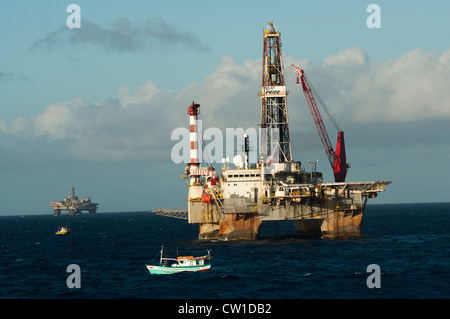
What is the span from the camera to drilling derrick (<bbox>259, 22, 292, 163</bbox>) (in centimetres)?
11088

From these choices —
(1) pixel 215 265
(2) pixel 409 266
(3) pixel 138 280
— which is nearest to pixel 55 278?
(3) pixel 138 280

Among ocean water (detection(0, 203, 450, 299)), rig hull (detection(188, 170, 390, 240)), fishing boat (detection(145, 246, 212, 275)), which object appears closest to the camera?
ocean water (detection(0, 203, 450, 299))

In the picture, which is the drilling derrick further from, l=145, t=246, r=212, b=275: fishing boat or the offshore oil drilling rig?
l=145, t=246, r=212, b=275: fishing boat

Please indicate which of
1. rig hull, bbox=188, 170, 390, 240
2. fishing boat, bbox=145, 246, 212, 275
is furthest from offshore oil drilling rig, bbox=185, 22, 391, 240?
fishing boat, bbox=145, 246, 212, 275

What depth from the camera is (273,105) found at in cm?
11188

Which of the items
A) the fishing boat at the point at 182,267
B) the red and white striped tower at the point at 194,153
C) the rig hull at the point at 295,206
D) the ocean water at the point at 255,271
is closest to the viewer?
the ocean water at the point at 255,271

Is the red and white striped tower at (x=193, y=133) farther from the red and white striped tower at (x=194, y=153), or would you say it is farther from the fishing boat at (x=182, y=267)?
the fishing boat at (x=182, y=267)

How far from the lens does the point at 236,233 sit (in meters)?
102

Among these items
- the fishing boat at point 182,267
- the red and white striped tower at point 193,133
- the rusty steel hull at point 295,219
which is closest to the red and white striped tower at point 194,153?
the red and white striped tower at point 193,133

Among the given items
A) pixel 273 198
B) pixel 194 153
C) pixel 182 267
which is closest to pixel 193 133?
pixel 194 153

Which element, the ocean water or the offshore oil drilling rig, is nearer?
the ocean water

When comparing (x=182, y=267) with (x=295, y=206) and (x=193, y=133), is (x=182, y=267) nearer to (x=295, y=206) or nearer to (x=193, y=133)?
(x=295, y=206)

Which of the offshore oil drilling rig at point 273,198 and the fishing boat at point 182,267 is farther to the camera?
the offshore oil drilling rig at point 273,198

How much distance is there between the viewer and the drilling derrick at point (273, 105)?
11088 centimetres
